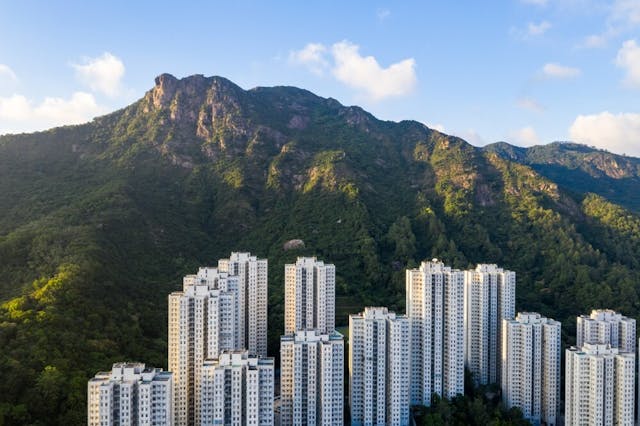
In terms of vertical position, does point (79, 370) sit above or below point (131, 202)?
below

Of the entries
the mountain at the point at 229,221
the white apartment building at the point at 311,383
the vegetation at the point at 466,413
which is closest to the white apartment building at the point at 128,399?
the mountain at the point at 229,221

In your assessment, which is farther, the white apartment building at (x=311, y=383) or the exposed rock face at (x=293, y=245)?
the exposed rock face at (x=293, y=245)

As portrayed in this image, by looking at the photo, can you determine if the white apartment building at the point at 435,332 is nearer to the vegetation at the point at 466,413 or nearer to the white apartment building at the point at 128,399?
the vegetation at the point at 466,413

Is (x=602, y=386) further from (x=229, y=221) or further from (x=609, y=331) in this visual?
(x=229, y=221)

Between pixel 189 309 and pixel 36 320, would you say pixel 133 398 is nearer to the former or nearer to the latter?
pixel 189 309

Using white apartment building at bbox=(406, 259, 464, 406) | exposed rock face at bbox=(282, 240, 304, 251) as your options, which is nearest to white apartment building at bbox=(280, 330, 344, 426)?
white apartment building at bbox=(406, 259, 464, 406)

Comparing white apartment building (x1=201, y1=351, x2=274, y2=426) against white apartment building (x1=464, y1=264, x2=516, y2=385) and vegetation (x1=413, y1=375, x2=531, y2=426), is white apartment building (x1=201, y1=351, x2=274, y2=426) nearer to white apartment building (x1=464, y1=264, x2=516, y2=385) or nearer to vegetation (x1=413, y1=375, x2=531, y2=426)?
vegetation (x1=413, y1=375, x2=531, y2=426)

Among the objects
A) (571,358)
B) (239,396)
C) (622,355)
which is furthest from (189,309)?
(622,355)
